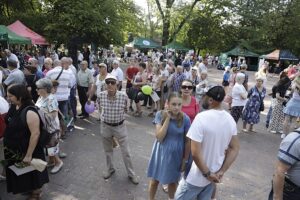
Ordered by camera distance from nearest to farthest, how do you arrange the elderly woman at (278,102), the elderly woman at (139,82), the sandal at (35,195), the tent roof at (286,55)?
the sandal at (35,195) < the elderly woman at (278,102) < the elderly woman at (139,82) < the tent roof at (286,55)

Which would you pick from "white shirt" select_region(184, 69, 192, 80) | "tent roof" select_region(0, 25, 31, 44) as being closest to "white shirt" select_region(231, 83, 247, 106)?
"white shirt" select_region(184, 69, 192, 80)

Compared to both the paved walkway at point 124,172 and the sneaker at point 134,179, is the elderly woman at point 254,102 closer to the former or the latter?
the paved walkway at point 124,172

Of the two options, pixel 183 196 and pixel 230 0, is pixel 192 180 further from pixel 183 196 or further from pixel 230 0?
pixel 230 0

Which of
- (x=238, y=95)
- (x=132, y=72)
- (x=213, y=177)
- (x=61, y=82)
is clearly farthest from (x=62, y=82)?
(x=213, y=177)

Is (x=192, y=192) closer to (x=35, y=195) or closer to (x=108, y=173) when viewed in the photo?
(x=35, y=195)

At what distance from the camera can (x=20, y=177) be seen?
391 centimetres

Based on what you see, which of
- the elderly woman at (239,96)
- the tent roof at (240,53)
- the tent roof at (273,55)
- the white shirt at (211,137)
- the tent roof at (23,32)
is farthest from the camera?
the tent roof at (240,53)

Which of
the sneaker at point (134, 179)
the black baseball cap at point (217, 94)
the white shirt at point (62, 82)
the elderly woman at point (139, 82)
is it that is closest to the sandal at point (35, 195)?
the sneaker at point (134, 179)

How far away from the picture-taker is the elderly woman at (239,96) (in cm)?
785

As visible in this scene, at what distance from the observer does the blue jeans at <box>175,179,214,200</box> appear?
2.90 m

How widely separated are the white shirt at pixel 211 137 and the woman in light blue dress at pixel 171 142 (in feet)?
2.14

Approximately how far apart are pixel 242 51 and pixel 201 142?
39794 mm

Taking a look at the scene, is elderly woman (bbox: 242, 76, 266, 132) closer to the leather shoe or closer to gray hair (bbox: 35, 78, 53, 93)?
the leather shoe

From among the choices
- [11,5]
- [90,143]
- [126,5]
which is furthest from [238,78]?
[11,5]
